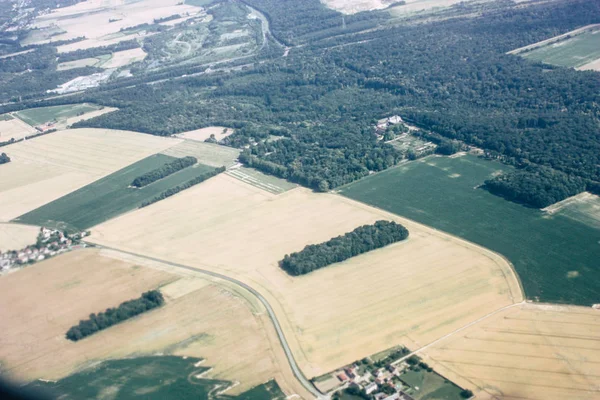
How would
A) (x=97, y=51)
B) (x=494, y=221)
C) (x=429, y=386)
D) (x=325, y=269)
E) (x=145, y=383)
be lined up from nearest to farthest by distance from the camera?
1. (x=429, y=386)
2. (x=145, y=383)
3. (x=325, y=269)
4. (x=494, y=221)
5. (x=97, y=51)

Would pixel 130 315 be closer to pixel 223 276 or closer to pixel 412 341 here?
pixel 223 276

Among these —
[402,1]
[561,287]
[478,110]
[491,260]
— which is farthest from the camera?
[402,1]

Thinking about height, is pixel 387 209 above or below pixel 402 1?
below

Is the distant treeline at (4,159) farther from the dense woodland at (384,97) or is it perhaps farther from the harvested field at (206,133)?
the harvested field at (206,133)

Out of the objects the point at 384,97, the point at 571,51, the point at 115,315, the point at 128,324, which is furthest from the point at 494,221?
the point at 571,51

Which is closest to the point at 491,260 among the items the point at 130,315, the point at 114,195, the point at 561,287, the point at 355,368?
the point at 561,287

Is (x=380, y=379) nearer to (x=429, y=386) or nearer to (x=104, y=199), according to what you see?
(x=429, y=386)
